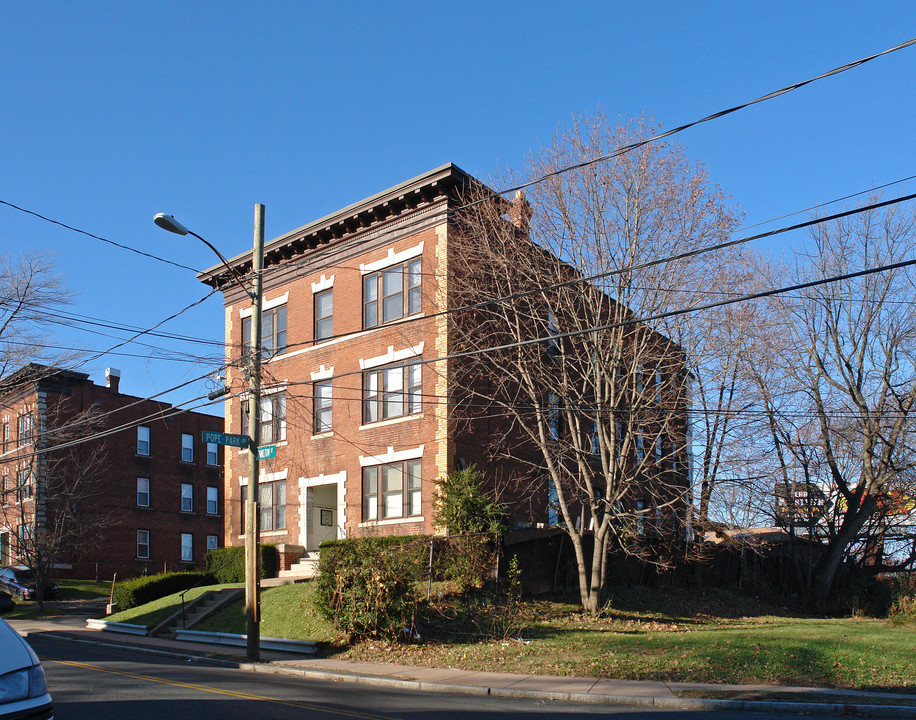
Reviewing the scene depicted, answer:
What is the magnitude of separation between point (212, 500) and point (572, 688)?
40913 mm

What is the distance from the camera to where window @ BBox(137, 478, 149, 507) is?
152ft

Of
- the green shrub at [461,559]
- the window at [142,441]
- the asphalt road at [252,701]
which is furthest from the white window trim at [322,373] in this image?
the window at [142,441]

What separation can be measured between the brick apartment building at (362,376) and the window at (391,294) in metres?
0.04

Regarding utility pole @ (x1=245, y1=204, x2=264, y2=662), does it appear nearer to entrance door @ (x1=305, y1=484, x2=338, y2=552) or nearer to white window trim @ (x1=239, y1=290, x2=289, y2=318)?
entrance door @ (x1=305, y1=484, x2=338, y2=552)

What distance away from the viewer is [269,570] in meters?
28.3

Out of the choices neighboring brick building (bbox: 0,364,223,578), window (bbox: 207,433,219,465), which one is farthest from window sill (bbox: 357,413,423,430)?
window (bbox: 207,433,219,465)

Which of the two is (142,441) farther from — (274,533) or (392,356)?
(392,356)

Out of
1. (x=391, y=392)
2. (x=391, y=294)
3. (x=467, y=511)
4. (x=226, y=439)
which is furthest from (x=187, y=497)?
(x=226, y=439)

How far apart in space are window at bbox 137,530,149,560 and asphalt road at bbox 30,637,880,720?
1252 inches

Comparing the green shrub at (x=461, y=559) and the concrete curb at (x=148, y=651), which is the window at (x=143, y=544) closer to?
the concrete curb at (x=148, y=651)

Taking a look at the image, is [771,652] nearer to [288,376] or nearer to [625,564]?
[625,564]

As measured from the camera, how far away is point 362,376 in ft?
91.7

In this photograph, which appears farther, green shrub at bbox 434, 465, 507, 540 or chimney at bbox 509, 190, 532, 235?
chimney at bbox 509, 190, 532, 235

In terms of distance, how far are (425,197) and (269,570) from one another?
1353 cm
